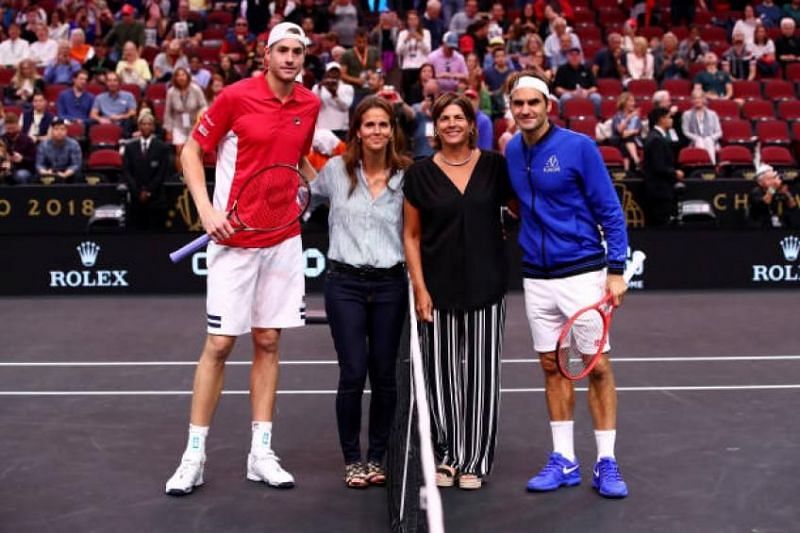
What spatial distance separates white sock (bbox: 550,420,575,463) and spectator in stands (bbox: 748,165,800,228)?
345 inches

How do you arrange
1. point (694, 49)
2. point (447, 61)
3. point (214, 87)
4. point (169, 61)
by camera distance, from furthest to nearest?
point (694, 49) < point (169, 61) < point (447, 61) < point (214, 87)

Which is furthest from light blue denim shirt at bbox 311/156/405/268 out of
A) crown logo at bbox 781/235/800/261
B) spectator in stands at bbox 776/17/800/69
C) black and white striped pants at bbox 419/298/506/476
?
spectator in stands at bbox 776/17/800/69

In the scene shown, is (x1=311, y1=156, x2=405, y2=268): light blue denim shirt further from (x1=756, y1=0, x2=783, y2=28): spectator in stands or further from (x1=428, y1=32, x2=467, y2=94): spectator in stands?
(x1=756, y1=0, x2=783, y2=28): spectator in stands

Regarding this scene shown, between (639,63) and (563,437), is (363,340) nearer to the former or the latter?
(563,437)

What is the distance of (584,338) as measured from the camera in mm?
6301

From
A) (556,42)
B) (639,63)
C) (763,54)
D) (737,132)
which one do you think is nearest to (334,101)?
(556,42)

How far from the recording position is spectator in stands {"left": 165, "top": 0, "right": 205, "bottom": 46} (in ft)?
63.2

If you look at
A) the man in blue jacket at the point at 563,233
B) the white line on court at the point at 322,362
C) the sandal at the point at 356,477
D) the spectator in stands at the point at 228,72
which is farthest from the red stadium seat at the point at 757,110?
the sandal at the point at 356,477

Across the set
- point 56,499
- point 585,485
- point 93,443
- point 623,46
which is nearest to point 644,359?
point 585,485

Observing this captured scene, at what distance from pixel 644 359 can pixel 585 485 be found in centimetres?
351

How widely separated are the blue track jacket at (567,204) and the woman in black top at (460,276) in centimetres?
20

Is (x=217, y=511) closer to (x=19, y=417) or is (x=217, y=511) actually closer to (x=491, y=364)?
(x=491, y=364)

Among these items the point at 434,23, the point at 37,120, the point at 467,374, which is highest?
the point at 434,23

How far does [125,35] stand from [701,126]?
8.35 m
